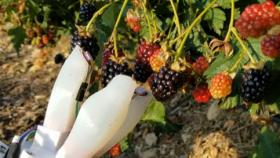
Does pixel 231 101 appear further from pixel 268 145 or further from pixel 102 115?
pixel 102 115

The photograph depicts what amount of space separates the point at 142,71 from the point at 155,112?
1064 millimetres

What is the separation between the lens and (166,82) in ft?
4.48

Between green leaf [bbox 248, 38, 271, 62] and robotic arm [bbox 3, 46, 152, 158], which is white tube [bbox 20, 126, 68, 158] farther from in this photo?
green leaf [bbox 248, 38, 271, 62]

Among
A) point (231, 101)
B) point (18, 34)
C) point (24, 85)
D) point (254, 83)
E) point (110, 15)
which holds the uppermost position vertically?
point (110, 15)

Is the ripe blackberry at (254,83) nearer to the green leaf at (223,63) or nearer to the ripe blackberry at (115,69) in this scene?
the green leaf at (223,63)

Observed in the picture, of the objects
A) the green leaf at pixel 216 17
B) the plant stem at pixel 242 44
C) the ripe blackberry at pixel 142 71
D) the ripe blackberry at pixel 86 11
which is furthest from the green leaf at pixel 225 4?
the ripe blackberry at pixel 86 11

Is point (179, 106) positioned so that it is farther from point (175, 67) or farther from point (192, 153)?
point (175, 67)

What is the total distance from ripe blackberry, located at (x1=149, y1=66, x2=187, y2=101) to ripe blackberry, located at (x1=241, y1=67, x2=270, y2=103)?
0.13 meters

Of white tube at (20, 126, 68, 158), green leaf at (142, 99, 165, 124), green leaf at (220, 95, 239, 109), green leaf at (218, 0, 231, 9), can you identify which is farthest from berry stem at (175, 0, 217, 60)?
green leaf at (142, 99, 165, 124)

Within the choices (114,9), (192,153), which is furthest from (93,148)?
(192,153)

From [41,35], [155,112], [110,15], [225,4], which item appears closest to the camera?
[225,4]

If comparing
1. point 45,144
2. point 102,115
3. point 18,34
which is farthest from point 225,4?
point 18,34

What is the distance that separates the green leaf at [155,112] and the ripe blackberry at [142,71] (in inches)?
39.7

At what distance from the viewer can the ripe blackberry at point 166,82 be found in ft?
4.45
